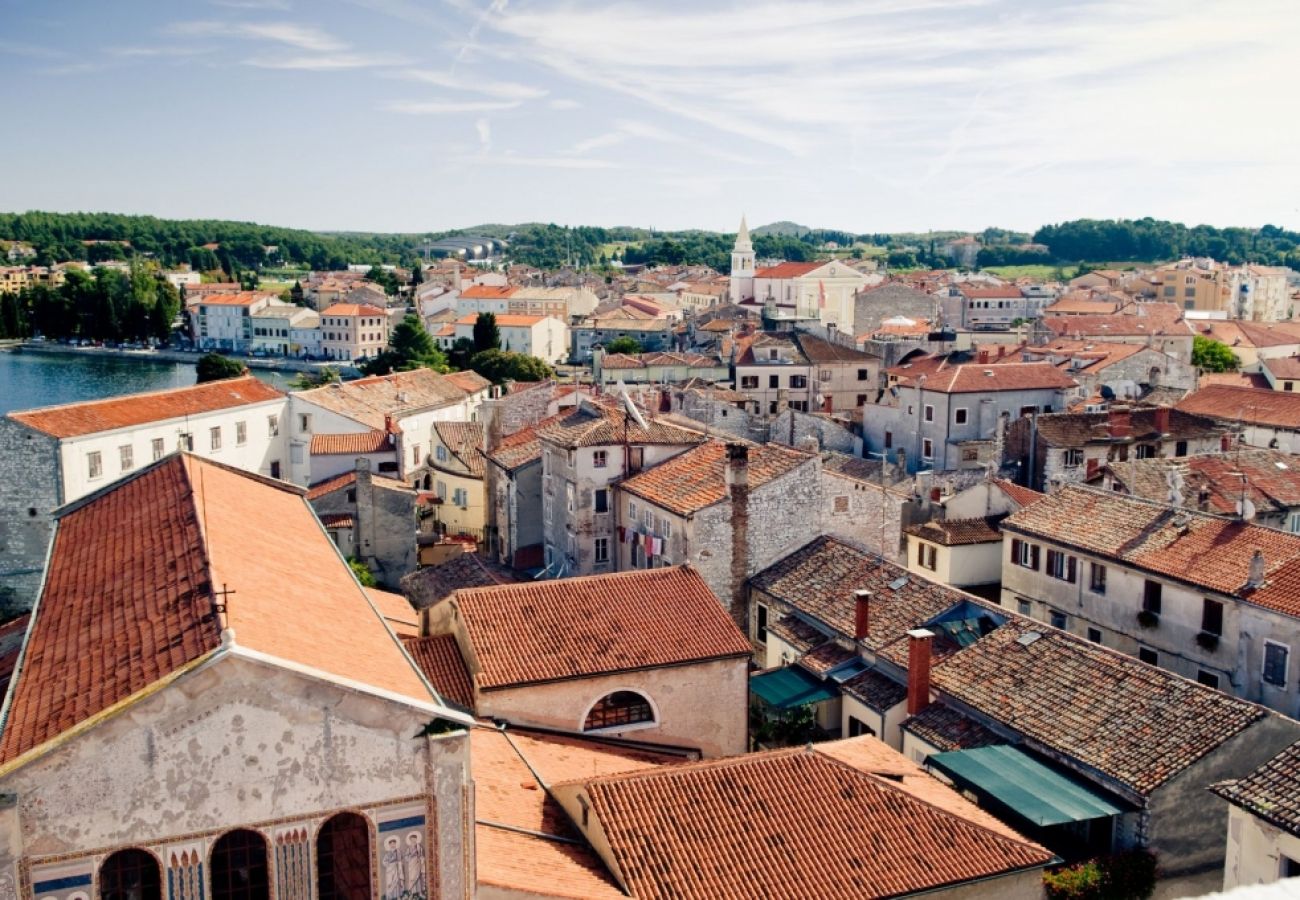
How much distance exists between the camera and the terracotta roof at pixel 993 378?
174 feet

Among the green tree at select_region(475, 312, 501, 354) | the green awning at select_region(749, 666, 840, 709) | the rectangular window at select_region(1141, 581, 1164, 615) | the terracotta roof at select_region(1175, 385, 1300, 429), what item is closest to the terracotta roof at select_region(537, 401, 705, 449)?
the green awning at select_region(749, 666, 840, 709)

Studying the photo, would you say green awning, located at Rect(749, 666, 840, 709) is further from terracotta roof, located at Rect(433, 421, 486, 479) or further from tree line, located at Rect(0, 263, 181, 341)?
tree line, located at Rect(0, 263, 181, 341)

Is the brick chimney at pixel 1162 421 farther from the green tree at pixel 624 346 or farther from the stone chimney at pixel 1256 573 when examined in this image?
the green tree at pixel 624 346

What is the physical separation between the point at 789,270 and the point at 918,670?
9653 cm

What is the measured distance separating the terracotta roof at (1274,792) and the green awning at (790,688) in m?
8.77

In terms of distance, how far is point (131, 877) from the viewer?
1207cm

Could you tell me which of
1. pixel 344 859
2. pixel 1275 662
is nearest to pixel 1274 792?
pixel 1275 662

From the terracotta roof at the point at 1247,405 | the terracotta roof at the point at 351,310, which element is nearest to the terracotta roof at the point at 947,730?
the terracotta roof at the point at 1247,405

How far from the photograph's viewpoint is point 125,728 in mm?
11617

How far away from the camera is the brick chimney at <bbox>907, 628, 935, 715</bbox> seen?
74.3ft

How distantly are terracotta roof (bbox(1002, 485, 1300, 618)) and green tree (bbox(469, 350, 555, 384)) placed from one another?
59.8m

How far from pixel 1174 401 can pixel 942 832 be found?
48.3m

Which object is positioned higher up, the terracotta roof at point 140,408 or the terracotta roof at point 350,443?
the terracotta roof at point 140,408

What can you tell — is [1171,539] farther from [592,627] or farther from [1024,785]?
[592,627]
